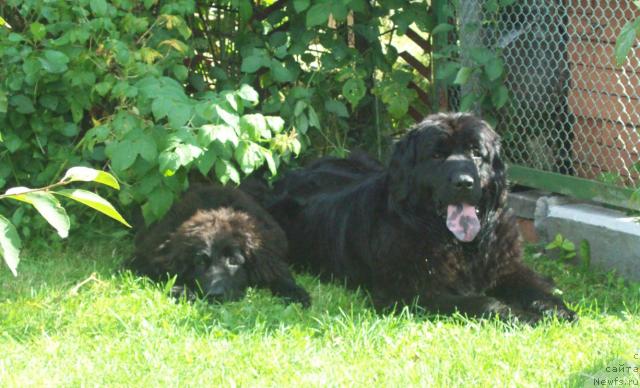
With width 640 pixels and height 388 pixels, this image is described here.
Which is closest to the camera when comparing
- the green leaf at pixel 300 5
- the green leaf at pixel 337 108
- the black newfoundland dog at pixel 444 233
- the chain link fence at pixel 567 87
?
the black newfoundland dog at pixel 444 233

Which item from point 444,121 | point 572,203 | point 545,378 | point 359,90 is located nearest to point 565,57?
point 572,203

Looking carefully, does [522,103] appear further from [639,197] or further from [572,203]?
[639,197]

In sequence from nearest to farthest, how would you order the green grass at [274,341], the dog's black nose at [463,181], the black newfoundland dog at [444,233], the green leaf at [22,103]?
the green grass at [274,341] → the dog's black nose at [463,181] → the black newfoundland dog at [444,233] → the green leaf at [22,103]

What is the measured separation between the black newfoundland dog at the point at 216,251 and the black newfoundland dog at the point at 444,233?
1.32ft

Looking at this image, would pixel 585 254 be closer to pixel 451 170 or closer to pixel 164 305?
pixel 451 170

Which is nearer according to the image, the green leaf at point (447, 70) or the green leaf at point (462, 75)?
the green leaf at point (462, 75)

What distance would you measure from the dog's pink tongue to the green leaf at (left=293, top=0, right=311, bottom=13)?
1.90 metres

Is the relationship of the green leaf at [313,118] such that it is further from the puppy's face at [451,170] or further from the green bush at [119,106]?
the puppy's face at [451,170]

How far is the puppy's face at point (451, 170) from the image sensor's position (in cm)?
433

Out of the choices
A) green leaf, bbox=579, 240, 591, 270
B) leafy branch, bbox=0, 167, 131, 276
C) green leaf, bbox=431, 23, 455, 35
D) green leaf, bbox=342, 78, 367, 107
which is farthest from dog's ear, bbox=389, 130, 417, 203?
leafy branch, bbox=0, 167, 131, 276

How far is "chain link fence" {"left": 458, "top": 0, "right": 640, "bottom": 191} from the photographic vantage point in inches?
215

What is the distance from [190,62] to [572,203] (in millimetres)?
2557

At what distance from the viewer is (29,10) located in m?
5.09

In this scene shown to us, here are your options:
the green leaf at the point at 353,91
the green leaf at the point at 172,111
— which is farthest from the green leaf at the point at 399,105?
the green leaf at the point at 172,111
